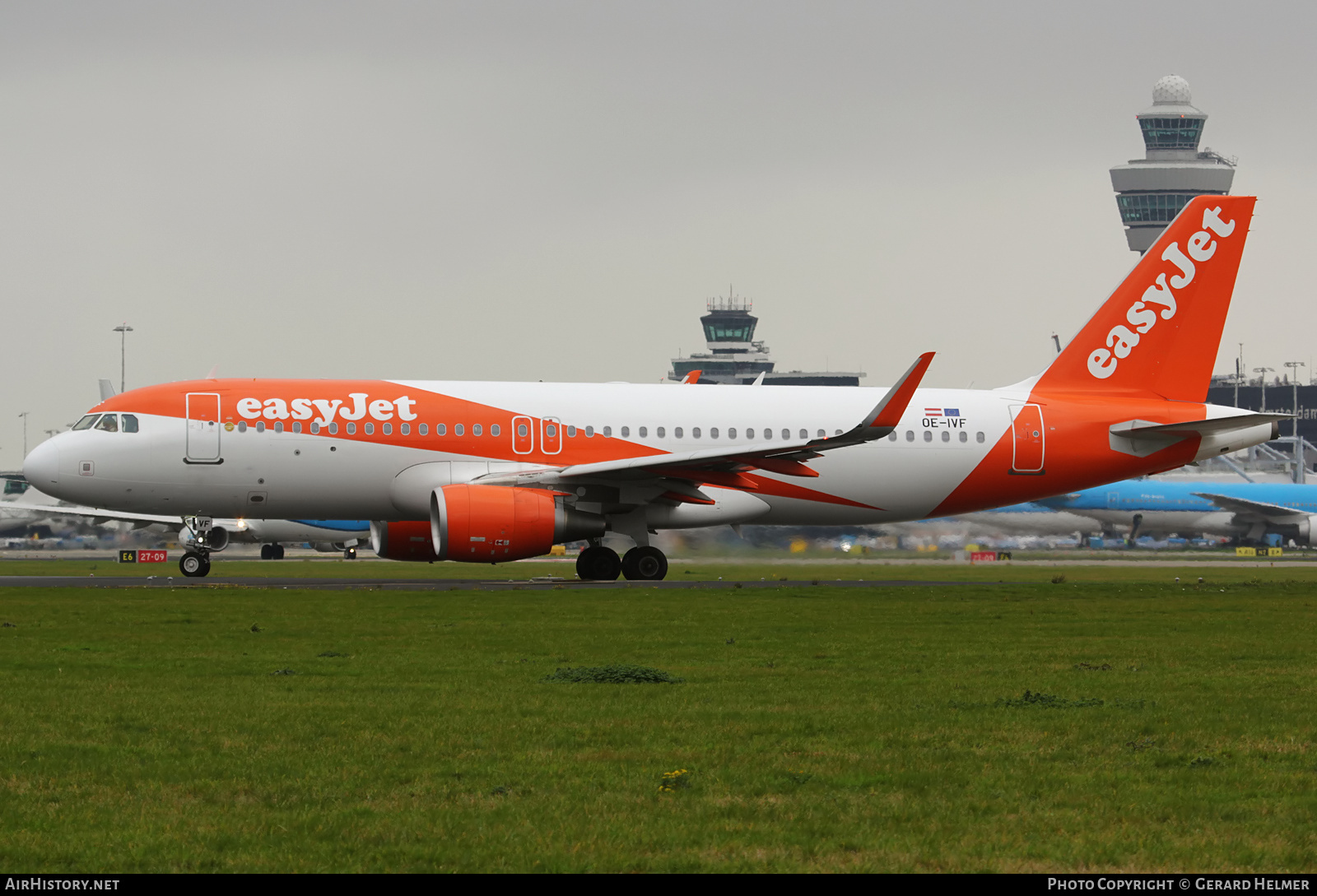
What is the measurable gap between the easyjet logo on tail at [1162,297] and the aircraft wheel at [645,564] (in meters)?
10.7

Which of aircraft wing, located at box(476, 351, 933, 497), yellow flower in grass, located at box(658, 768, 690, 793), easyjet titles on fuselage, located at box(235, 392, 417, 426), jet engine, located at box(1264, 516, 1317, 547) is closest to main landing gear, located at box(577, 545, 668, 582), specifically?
aircraft wing, located at box(476, 351, 933, 497)

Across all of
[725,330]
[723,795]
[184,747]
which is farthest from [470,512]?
[725,330]

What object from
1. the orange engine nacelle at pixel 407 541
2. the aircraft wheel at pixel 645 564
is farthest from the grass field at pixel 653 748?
the orange engine nacelle at pixel 407 541

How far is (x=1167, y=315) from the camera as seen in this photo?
3338 cm

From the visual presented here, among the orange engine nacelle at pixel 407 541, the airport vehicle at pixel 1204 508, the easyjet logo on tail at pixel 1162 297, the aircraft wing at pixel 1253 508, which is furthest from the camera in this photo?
the aircraft wing at pixel 1253 508

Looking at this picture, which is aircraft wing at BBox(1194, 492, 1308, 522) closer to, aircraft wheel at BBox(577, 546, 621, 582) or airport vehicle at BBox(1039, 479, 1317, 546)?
airport vehicle at BBox(1039, 479, 1317, 546)

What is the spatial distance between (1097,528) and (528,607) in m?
58.5

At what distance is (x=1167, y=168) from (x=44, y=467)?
608 ft

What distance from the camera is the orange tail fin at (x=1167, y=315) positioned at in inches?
1312

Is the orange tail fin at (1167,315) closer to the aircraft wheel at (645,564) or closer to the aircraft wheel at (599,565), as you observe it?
the aircraft wheel at (645,564)

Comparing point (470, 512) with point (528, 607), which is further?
point (470, 512)

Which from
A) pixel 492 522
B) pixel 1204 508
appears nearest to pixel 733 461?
pixel 492 522
